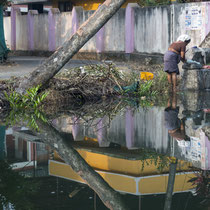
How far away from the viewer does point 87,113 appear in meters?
11.8

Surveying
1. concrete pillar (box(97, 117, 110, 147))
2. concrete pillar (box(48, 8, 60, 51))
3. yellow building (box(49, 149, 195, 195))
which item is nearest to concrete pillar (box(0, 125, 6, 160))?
yellow building (box(49, 149, 195, 195))

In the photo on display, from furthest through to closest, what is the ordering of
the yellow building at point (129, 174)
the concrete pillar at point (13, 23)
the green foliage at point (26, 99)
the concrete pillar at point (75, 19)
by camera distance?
1. the concrete pillar at point (13, 23)
2. the concrete pillar at point (75, 19)
3. the green foliage at point (26, 99)
4. the yellow building at point (129, 174)

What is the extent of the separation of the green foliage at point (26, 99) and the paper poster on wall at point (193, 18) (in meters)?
8.97

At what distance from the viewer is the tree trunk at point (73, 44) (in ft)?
39.1

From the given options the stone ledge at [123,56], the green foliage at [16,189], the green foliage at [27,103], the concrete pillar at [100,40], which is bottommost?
the green foliage at [16,189]

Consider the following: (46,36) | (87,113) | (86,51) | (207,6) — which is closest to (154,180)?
(87,113)

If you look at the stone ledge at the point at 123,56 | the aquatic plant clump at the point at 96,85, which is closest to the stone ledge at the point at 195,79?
the aquatic plant clump at the point at 96,85

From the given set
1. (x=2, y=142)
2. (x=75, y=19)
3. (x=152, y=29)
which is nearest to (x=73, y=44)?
(x=2, y=142)

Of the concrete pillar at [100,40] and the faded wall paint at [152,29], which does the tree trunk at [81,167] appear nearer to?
the faded wall paint at [152,29]

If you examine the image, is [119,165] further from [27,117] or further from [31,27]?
[31,27]

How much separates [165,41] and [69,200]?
54.4 feet

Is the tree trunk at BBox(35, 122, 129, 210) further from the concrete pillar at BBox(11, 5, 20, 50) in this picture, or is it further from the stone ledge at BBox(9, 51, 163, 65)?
the concrete pillar at BBox(11, 5, 20, 50)

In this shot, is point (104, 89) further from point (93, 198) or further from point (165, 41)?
point (93, 198)

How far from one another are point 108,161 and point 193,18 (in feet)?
44.2
